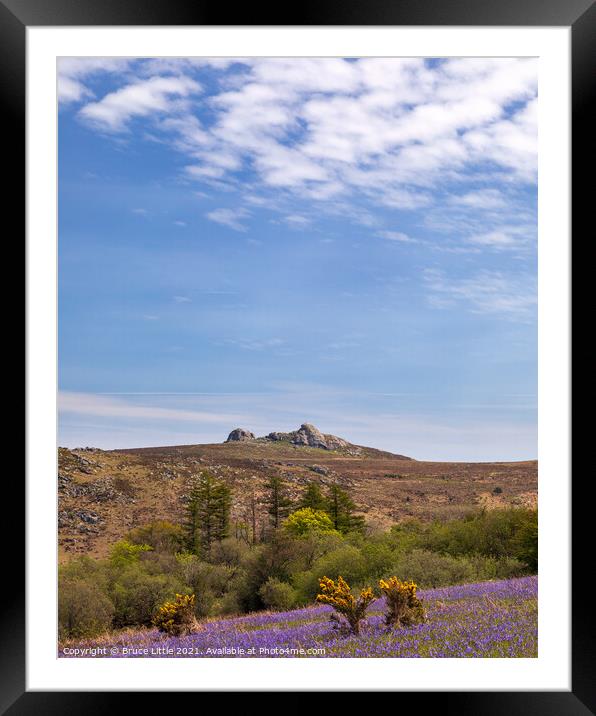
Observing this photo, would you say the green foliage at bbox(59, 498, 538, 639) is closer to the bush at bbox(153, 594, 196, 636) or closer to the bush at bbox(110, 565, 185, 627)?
the bush at bbox(110, 565, 185, 627)

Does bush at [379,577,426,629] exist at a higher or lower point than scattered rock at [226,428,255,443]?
Result: lower

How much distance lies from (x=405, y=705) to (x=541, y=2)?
9.03ft

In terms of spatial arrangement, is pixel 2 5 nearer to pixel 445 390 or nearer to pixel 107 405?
pixel 107 405

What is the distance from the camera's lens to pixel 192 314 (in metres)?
4.56

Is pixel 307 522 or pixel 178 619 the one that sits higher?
pixel 178 619

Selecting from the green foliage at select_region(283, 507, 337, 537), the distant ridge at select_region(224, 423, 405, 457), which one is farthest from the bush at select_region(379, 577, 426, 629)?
the green foliage at select_region(283, 507, 337, 537)

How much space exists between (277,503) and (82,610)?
2808 mm

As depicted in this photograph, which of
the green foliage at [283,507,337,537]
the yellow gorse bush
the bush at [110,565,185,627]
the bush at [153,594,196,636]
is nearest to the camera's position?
the yellow gorse bush

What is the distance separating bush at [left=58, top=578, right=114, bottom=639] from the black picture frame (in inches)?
54.3

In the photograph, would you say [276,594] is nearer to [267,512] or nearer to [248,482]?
[267,512]

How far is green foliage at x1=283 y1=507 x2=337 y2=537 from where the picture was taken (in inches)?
228

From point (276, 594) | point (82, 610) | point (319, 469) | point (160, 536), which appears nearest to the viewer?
point (82, 610)

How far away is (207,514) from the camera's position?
5828 millimetres

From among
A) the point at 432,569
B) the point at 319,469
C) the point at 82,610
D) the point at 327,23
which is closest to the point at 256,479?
the point at 319,469
